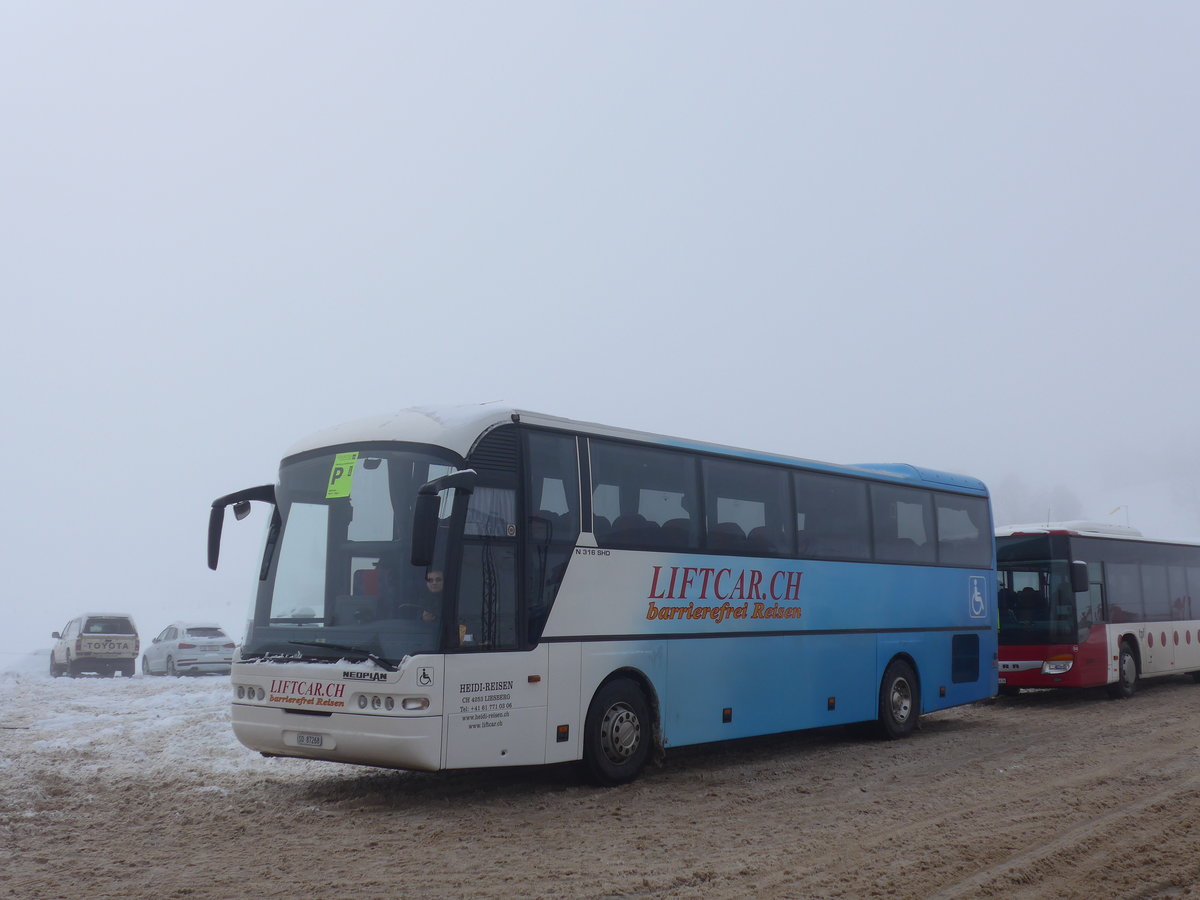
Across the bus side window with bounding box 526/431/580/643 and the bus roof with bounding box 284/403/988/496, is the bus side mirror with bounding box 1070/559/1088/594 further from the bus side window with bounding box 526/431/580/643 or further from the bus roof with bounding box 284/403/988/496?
the bus side window with bounding box 526/431/580/643

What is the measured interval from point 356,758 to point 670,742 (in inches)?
130

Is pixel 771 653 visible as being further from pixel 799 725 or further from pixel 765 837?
pixel 765 837

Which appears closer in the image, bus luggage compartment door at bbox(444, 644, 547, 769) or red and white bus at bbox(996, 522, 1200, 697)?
bus luggage compartment door at bbox(444, 644, 547, 769)

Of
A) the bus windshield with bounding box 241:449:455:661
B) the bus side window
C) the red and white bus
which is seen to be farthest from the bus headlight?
the bus windshield with bounding box 241:449:455:661

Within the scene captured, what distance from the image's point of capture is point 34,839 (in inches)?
318

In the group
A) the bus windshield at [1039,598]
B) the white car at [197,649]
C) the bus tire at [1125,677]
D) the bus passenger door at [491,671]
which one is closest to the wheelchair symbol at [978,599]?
the bus windshield at [1039,598]

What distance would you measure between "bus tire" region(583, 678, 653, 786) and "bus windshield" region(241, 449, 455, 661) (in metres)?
2.04

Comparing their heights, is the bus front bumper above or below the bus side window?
below

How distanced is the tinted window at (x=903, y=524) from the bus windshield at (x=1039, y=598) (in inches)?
202

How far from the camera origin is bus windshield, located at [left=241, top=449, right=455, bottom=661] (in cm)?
917

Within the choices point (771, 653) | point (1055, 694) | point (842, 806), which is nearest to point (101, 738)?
point (771, 653)

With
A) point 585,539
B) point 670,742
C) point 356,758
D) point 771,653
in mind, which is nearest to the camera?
point 356,758

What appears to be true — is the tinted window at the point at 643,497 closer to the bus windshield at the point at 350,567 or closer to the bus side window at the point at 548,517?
the bus side window at the point at 548,517

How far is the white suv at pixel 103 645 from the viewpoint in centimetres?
3184
